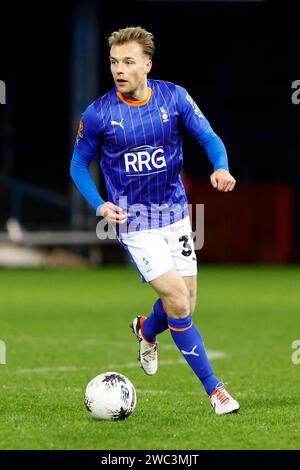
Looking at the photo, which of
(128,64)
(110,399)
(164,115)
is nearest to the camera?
(110,399)

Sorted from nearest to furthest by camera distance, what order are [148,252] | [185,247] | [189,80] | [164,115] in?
[148,252]
[164,115]
[185,247]
[189,80]

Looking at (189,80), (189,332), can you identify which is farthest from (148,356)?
(189,80)

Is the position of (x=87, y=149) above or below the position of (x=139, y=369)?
above

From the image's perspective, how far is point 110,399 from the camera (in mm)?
5508

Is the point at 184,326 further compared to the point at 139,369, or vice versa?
the point at 139,369

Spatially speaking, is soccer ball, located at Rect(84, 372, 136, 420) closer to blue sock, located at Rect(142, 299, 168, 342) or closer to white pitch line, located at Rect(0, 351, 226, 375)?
blue sock, located at Rect(142, 299, 168, 342)

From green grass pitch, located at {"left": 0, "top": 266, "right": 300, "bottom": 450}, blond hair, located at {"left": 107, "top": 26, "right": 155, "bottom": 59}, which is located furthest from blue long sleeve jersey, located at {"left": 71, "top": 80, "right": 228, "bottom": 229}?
green grass pitch, located at {"left": 0, "top": 266, "right": 300, "bottom": 450}

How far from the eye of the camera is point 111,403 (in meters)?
5.50

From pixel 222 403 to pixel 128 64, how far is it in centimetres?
196

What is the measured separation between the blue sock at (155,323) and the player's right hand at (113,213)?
1032 mm

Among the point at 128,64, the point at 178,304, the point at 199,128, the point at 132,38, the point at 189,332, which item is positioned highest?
the point at 132,38

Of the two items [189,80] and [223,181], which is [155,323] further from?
[189,80]

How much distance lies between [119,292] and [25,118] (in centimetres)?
1276
